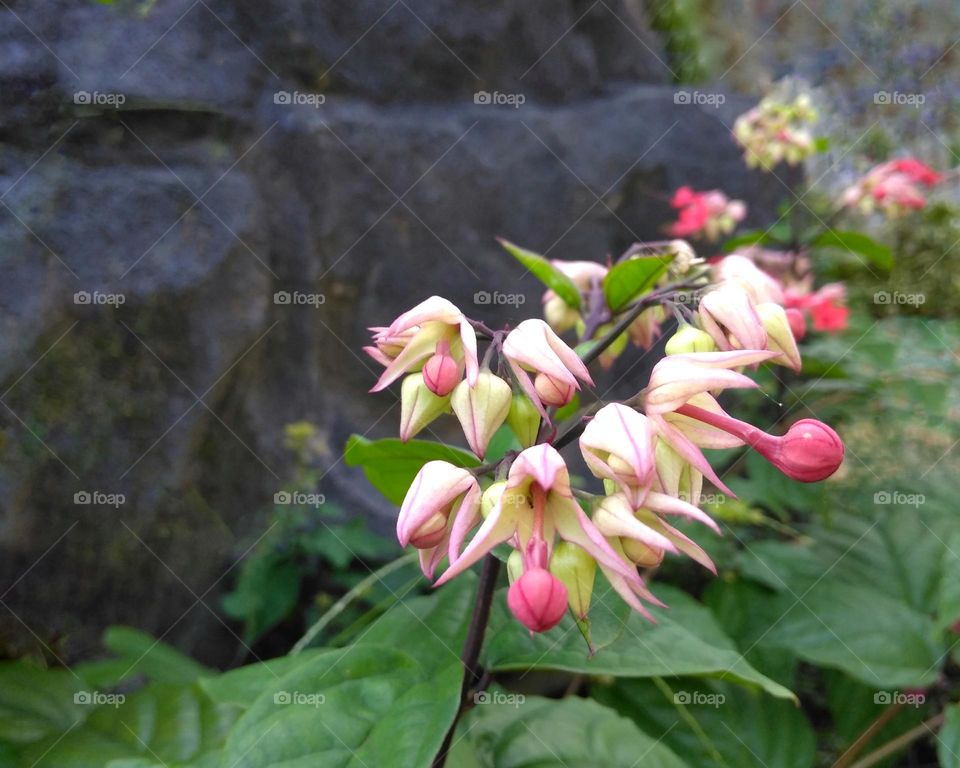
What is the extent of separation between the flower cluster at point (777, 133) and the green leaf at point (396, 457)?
62.4 inches

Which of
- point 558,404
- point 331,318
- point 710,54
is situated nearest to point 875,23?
point 710,54

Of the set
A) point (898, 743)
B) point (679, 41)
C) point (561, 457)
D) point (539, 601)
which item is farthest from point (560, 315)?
point (679, 41)

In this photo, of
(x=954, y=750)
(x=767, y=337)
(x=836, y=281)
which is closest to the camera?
(x=767, y=337)

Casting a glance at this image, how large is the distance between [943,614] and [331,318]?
1.34 m

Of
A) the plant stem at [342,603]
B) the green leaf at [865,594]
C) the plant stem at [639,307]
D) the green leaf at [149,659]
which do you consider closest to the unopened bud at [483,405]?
the plant stem at [639,307]

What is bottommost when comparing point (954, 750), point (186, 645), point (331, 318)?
point (954, 750)

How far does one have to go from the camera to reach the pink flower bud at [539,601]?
56 centimetres

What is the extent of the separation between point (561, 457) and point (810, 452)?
0.71 ft

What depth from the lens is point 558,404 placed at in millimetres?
708

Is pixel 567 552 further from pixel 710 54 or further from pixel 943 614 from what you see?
pixel 710 54

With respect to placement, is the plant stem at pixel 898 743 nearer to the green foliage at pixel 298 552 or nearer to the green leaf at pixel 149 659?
the green foliage at pixel 298 552

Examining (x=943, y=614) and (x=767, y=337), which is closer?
(x=767, y=337)

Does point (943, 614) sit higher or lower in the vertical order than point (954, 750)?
higher

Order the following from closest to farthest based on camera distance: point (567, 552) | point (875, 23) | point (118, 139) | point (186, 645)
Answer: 1. point (567, 552)
2. point (118, 139)
3. point (186, 645)
4. point (875, 23)
